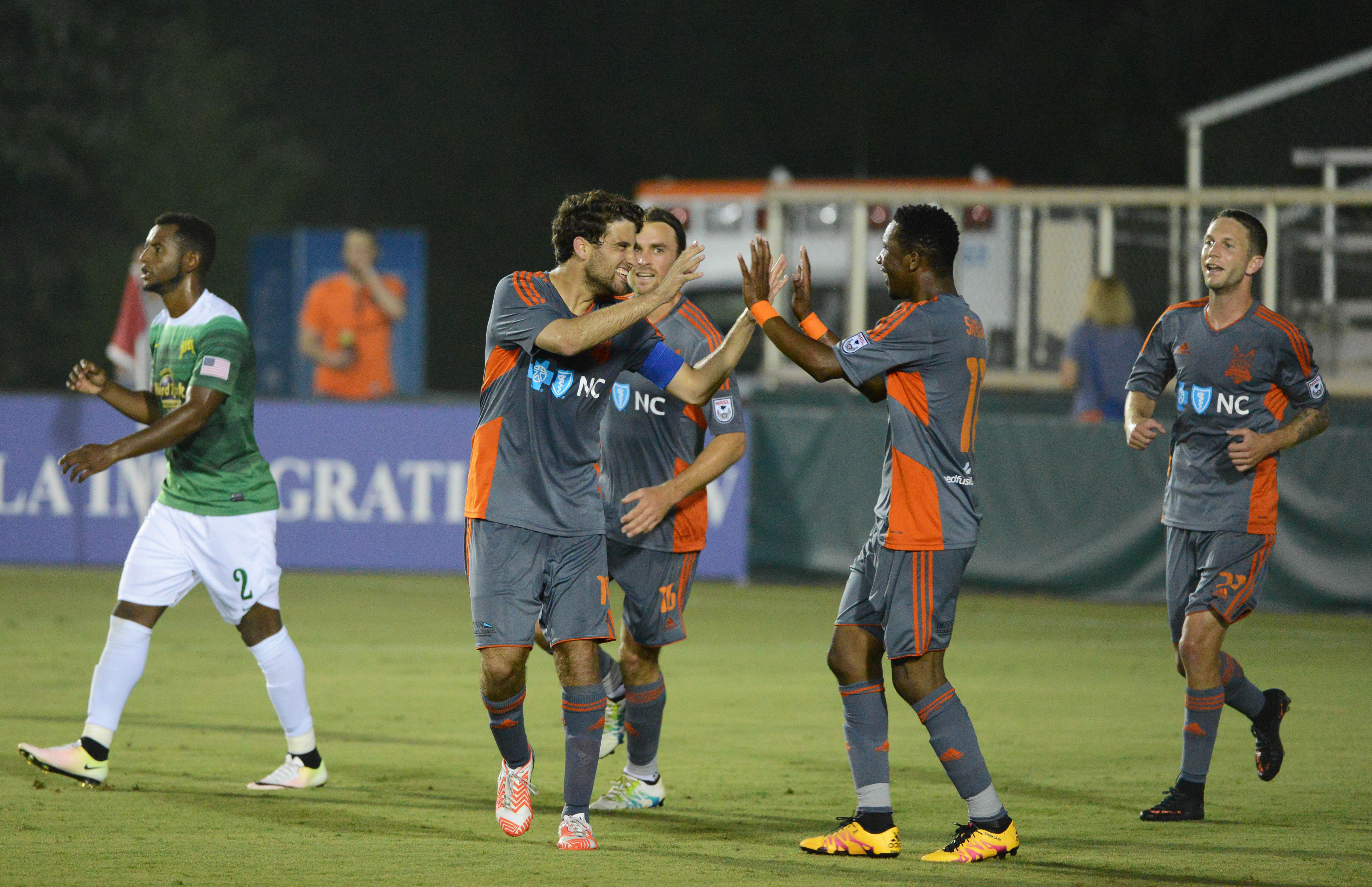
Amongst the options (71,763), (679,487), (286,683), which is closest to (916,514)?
(679,487)

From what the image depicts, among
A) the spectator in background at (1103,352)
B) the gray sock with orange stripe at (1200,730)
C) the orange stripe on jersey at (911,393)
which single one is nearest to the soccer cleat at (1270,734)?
the gray sock with orange stripe at (1200,730)

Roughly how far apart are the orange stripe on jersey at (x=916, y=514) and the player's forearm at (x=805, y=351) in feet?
1.37

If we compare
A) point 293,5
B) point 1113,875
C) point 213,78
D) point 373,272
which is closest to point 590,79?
point 293,5

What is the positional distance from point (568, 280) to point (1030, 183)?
146 feet

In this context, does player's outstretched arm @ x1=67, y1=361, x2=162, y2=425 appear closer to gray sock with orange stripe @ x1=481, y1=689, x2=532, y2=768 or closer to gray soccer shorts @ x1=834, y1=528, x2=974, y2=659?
gray sock with orange stripe @ x1=481, y1=689, x2=532, y2=768

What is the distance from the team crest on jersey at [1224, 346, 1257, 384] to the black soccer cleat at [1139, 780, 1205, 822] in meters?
1.61

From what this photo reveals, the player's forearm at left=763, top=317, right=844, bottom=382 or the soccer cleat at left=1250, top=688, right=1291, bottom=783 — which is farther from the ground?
the player's forearm at left=763, top=317, right=844, bottom=382

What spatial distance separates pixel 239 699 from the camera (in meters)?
9.73

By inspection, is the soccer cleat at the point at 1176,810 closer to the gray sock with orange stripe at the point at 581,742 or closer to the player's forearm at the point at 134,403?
the gray sock with orange stripe at the point at 581,742

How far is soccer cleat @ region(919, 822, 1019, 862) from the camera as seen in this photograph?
637 cm

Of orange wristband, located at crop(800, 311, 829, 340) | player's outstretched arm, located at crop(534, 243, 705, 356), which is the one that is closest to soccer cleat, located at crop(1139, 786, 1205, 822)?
orange wristband, located at crop(800, 311, 829, 340)

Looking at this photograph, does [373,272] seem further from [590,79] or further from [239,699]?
[590,79]

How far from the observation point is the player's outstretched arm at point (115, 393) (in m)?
7.38

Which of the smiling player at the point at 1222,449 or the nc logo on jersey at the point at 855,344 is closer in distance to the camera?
the nc logo on jersey at the point at 855,344
